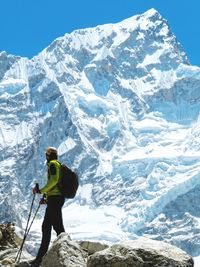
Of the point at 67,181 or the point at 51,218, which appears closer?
the point at 67,181

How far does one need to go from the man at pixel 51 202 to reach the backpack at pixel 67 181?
0.10 meters

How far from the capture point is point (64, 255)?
48.5 feet

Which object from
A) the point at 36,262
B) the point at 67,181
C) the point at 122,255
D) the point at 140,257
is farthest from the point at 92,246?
the point at 140,257

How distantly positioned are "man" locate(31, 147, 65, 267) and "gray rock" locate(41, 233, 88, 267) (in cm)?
101

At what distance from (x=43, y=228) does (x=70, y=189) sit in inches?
37.7

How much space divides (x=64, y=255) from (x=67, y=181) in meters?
1.98

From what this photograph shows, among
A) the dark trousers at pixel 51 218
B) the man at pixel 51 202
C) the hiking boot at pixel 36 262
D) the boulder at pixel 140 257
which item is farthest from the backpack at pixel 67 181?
the boulder at pixel 140 257

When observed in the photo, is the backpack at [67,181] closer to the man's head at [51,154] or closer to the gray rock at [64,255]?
the man's head at [51,154]

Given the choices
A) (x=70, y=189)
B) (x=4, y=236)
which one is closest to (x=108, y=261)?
(x=70, y=189)

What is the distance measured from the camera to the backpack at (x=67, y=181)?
1633cm

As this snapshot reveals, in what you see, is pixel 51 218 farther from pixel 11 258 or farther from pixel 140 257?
pixel 140 257

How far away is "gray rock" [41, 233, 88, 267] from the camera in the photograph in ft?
48.2

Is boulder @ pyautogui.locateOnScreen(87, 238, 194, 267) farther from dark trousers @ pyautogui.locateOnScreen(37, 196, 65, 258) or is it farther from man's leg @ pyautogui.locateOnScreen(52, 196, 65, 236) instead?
man's leg @ pyautogui.locateOnScreen(52, 196, 65, 236)

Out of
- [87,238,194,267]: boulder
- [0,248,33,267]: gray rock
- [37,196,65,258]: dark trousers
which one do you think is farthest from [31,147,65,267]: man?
[87,238,194,267]: boulder
